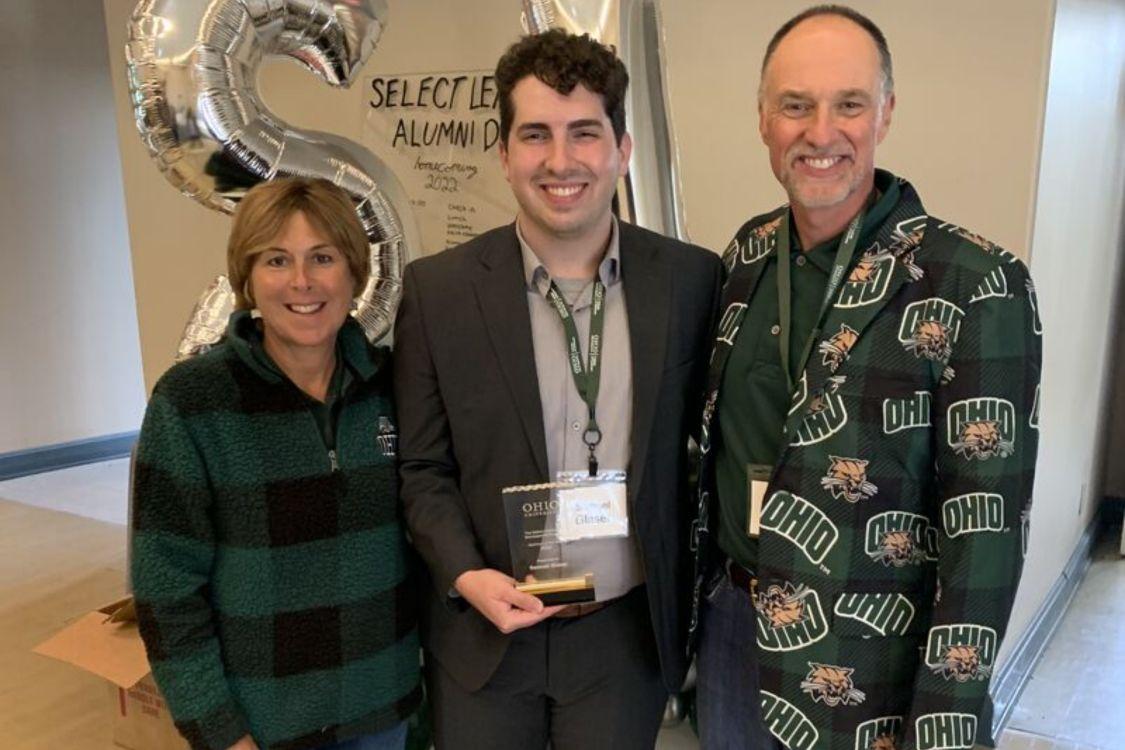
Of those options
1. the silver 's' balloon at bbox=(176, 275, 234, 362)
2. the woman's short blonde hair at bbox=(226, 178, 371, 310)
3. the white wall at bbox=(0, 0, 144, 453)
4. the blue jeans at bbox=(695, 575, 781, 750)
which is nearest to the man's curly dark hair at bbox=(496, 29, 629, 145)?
the woman's short blonde hair at bbox=(226, 178, 371, 310)

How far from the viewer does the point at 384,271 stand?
213 centimetres

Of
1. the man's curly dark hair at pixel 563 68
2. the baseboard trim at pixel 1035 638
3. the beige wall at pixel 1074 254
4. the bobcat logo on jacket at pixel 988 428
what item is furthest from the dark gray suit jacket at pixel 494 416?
the baseboard trim at pixel 1035 638

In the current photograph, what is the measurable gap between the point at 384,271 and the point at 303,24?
0.58m

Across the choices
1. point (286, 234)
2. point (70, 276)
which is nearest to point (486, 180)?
point (286, 234)

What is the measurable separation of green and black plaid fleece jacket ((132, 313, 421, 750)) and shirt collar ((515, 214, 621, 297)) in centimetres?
29

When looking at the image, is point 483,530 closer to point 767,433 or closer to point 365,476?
point 365,476

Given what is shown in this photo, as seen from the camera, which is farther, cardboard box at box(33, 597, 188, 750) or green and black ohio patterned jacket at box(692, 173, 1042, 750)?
cardboard box at box(33, 597, 188, 750)

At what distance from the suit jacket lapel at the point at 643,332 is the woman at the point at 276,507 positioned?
38cm

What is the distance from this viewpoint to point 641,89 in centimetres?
206

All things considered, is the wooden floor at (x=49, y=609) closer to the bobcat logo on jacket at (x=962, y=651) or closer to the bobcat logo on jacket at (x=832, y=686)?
the bobcat logo on jacket at (x=832, y=686)

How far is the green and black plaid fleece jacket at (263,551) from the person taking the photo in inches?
50.1

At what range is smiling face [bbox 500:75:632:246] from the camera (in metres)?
1.31

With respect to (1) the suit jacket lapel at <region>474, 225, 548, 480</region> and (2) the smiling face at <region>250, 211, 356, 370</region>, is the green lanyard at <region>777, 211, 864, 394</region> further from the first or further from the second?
(2) the smiling face at <region>250, 211, 356, 370</region>

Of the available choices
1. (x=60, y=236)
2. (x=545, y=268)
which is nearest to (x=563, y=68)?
(x=545, y=268)
